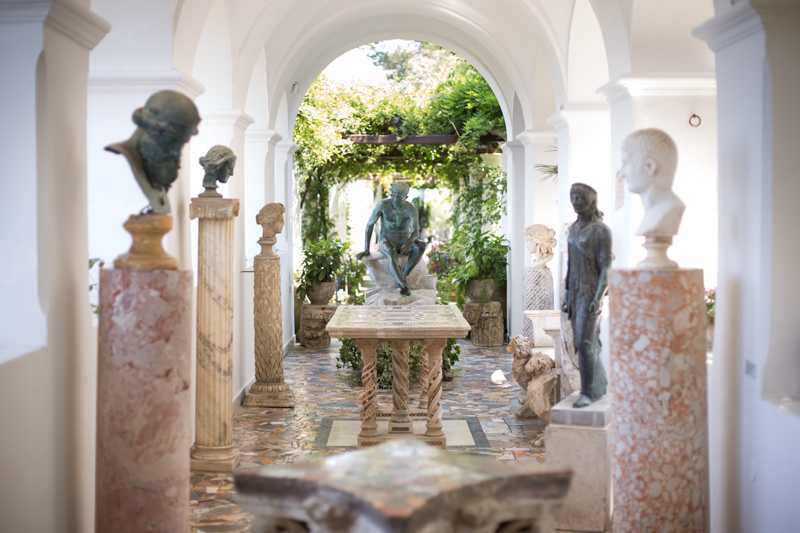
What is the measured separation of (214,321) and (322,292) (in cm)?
633

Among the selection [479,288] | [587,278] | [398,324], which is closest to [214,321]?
[398,324]

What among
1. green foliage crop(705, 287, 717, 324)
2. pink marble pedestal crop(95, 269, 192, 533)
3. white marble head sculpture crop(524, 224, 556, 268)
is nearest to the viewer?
pink marble pedestal crop(95, 269, 192, 533)

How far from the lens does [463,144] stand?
47.3ft

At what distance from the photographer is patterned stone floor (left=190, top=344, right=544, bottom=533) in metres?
5.30

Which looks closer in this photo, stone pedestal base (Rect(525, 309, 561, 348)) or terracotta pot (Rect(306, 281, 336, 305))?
stone pedestal base (Rect(525, 309, 561, 348))

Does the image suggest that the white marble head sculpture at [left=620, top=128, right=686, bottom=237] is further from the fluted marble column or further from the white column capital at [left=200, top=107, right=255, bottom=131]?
the white column capital at [left=200, top=107, right=255, bottom=131]

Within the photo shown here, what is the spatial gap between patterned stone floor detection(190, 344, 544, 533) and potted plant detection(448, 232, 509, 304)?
1585mm

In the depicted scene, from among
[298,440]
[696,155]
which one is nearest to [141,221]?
[298,440]

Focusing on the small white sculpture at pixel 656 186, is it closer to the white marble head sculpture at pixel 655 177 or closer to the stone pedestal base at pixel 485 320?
the white marble head sculpture at pixel 655 177

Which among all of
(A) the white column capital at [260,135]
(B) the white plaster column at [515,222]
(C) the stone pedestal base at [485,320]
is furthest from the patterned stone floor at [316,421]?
(A) the white column capital at [260,135]

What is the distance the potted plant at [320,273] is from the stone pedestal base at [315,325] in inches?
8.0

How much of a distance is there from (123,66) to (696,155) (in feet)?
Answer: 15.0
